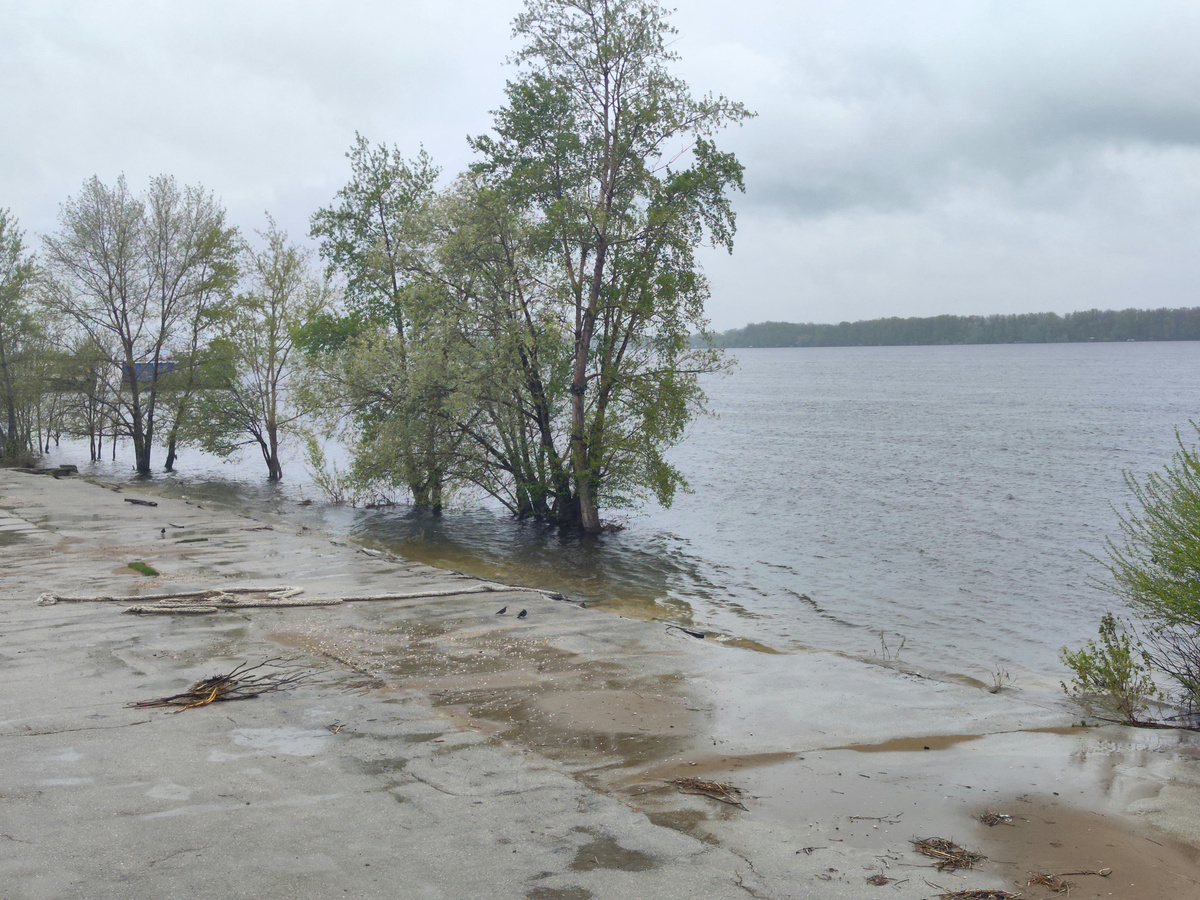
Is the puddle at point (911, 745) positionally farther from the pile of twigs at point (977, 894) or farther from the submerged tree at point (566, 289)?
the submerged tree at point (566, 289)

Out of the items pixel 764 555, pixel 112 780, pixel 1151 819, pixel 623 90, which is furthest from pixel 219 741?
pixel 623 90

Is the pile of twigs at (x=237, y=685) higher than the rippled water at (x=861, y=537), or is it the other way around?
the pile of twigs at (x=237, y=685)

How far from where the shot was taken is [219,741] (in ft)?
24.7

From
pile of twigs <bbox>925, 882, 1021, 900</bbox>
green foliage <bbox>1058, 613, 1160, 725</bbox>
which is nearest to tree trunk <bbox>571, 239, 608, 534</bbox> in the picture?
green foliage <bbox>1058, 613, 1160, 725</bbox>

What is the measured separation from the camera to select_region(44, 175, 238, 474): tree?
43.8m

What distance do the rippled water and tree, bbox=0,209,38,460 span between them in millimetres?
9159

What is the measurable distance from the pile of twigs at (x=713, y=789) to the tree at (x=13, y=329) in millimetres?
48659

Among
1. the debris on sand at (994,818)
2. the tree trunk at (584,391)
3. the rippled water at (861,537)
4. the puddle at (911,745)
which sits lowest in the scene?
the rippled water at (861,537)

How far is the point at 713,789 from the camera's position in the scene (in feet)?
23.4

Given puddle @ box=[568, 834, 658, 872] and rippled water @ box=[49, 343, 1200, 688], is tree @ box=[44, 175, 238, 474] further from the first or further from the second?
puddle @ box=[568, 834, 658, 872]

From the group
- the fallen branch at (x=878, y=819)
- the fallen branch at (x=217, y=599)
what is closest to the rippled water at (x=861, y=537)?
the fallen branch at (x=217, y=599)

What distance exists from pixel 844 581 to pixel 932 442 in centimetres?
3731

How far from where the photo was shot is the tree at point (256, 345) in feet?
150

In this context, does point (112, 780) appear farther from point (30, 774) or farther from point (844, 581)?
point (844, 581)
